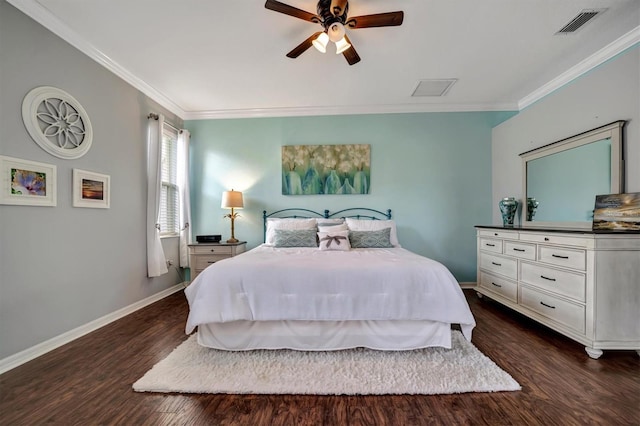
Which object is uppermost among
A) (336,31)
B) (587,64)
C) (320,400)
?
(587,64)

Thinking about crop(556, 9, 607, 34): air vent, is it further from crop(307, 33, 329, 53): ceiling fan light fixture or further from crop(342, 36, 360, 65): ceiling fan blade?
crop(307, 33, 329, 53): ceiling fan light fixture

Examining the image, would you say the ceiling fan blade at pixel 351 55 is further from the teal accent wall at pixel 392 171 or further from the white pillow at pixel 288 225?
the white pillow at pixel 288 225

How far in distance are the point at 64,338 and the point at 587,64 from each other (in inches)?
226

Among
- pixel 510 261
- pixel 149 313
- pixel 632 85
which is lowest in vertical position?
pixel 149 313

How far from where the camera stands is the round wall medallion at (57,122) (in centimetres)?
206

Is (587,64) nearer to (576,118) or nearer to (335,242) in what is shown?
(576,118)

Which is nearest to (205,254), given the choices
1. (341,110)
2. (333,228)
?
(333,228)

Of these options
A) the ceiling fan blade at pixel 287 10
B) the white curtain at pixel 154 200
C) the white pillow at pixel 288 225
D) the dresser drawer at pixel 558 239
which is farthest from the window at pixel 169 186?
the dresser drawer at pixel 558 239

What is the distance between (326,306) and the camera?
1.99 meters

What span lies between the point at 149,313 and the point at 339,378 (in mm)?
2420

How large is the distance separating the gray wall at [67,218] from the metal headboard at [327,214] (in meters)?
1.69

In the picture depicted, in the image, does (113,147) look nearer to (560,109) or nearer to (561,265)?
(561,265)

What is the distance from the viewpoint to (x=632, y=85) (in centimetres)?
228

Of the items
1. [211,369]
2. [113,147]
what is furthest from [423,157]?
[113,147]
